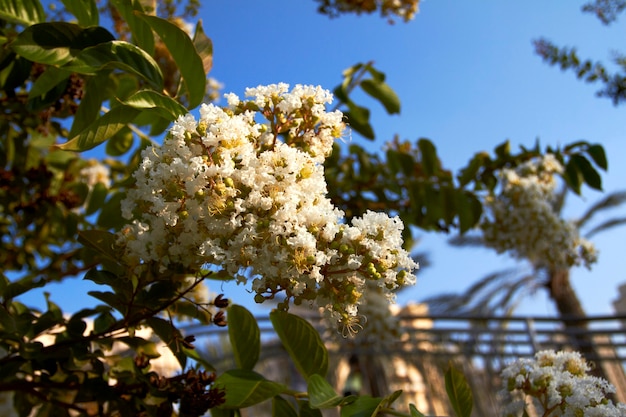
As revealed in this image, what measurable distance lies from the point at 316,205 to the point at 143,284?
16.5 inches

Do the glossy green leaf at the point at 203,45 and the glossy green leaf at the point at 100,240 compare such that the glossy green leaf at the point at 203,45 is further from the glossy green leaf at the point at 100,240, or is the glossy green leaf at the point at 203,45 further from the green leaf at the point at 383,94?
the green leaf at the point at 383,94

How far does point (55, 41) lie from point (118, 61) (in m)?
0.16

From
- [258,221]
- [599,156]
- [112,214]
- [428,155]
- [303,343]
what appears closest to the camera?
[258,221]

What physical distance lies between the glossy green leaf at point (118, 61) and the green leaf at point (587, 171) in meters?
1.78

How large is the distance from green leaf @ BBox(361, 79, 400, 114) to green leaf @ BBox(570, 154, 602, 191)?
2.68 feet

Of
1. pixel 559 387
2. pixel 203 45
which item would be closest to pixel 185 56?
pixel 203 45

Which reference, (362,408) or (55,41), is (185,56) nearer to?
(55,41)

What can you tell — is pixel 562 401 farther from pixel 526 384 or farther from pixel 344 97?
pixel 344 97

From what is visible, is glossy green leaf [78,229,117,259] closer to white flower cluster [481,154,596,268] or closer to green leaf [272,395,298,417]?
green leaf [272,395,298,417]

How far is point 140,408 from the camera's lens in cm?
113

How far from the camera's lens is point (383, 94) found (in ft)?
6.79

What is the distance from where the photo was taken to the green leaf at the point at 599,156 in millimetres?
2160

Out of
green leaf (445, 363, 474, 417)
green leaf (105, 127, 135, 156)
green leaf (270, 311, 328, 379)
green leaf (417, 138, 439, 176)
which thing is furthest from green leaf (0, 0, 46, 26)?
green leaf (417, 138, 439, 176)

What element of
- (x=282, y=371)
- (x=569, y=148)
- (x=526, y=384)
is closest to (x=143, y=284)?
(x=526, y=384)
